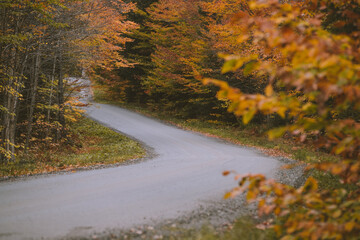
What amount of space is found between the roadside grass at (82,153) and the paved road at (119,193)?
1344 mm

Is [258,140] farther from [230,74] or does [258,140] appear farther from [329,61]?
[329,61]

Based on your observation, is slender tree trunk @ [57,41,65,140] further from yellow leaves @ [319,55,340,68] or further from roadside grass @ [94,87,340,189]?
yellow leaves @ [319,55,340,68]

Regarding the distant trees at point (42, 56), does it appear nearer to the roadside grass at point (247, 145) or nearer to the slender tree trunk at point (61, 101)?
the slender tree trunk at point (61, 101)

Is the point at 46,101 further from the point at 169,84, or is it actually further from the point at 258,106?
the point at 258,106

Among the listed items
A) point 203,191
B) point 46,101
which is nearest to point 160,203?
point 203,191

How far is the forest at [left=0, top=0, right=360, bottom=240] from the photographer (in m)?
2.61

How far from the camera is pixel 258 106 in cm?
248

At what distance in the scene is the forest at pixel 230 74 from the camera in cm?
261

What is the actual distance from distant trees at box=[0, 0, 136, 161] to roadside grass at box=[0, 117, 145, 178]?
78 centimetres

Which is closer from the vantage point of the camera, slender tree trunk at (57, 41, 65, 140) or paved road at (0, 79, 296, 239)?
paved road at (0, 79, 296, 239)

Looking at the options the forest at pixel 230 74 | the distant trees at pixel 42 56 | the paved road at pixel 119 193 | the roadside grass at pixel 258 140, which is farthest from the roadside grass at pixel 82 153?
the roadside grass at pixel 258 140

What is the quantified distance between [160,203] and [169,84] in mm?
18774

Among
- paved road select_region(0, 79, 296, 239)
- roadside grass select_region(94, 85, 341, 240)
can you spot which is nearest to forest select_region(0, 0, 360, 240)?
roadside grass select_region(94, 85, 341, 240)

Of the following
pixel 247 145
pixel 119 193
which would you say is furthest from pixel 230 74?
pixel 119 193
